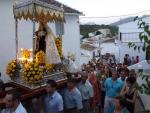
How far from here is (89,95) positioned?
36.1 feet

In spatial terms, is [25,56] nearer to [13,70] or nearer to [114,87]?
[13,70]

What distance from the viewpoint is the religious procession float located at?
9.86m

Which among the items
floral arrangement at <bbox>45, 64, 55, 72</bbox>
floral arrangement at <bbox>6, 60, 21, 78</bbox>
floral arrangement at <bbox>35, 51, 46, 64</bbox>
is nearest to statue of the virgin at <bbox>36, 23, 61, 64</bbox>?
floral arrangement at <bbox>45, 64, 55, 72</bbox>

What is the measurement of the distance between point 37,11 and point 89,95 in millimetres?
2780

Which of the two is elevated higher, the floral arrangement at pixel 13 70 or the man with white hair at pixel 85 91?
the floral arrangement at pixel 13 70

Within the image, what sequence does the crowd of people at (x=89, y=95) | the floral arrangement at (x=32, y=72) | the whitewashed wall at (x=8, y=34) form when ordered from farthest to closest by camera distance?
1. the whitewashed wall at (x=8, y=34)
2. the floral arrangement at (x=32, y=72)
3. the crowd of people at (x=89, y=95)

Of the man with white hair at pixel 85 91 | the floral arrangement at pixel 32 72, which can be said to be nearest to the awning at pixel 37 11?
the floral arrangement at pixel 32 72

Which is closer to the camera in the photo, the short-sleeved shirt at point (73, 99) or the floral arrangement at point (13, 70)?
the short-sleeved shirt at point (73, 99)

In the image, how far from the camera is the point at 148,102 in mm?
12047

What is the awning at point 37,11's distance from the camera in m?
10.6

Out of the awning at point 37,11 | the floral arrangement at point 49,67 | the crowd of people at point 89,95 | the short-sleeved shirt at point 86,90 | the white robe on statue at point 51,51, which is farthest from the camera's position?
the white robe on statue at point 51,51

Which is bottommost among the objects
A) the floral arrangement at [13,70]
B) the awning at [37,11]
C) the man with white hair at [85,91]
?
the man with white hair at [85,91]

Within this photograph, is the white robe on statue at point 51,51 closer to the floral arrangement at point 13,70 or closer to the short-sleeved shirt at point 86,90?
the floral arrangement at point 13,70

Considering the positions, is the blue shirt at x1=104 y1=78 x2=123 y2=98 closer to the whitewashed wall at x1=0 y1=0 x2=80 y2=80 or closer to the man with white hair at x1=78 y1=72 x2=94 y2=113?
the man with white hair at x1=78 y1=72 x2=94 y2=113
